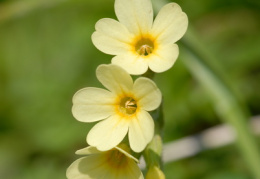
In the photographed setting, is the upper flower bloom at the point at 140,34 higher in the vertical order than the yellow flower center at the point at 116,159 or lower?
higher

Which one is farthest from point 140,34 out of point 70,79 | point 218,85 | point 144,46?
point 70,79

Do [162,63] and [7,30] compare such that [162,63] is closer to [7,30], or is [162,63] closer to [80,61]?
[80,61]

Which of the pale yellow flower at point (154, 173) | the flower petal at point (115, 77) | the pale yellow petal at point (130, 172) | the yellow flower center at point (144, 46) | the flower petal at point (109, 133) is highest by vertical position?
the yellow flower center at point (144, 46)

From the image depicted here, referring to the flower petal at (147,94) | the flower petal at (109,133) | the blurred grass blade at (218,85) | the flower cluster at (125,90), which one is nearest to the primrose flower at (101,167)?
the flower cluster at (125,90)

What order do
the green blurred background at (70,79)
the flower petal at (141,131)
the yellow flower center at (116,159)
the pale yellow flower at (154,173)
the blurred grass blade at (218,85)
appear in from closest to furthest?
1. the flower petal at (141,131)
2. the pale yellow flower at (154,173)
3. the yellow flower center at (116,159)
4. the blurred grass blade at (218,85)
5. the green blurred background at (70,79)

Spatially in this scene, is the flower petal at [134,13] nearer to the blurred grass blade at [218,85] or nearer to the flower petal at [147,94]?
the flower petal at [147,94]

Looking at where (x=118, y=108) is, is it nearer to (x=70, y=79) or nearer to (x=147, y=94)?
(x=147, y=94)
